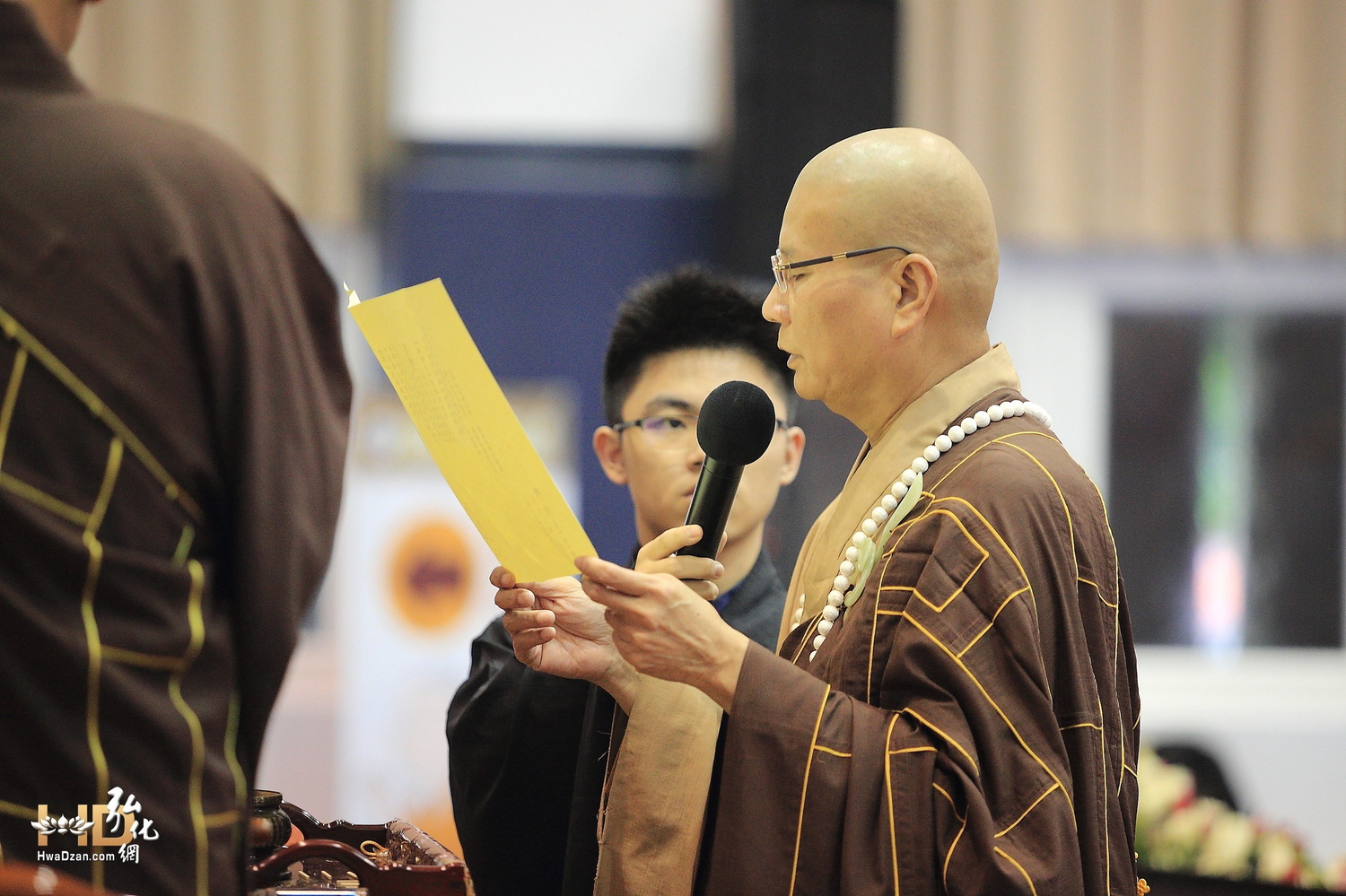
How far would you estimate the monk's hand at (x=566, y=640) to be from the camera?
1379 mm

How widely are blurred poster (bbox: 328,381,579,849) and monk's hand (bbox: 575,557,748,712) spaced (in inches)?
80.8

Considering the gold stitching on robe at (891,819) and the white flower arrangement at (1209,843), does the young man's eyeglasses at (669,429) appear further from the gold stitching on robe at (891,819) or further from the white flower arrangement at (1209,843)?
the white flower arrangement at (1209,843)

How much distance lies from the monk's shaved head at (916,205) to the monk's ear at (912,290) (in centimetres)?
1

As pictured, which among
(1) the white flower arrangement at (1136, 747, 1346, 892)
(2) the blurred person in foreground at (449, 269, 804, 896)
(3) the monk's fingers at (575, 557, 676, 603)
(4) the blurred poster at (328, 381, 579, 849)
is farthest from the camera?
(4) the blurred poster at (328, 381, 579, 849)

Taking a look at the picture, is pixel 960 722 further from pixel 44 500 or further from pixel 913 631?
pixel 44 500

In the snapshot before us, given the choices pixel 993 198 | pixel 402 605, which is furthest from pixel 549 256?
pixel 993 198

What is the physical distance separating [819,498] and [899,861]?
7.73 ft

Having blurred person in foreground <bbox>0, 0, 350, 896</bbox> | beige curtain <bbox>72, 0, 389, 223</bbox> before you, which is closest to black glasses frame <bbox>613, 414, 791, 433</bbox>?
blurred person in foreground <bbox>0, 0, 350, 896</bbox>

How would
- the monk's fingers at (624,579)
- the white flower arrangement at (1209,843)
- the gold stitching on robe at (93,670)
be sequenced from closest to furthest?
the gold stitching on robe at (93,670)
the monk's fingers at (624,579)
the white flower arrangement at (1209,843)

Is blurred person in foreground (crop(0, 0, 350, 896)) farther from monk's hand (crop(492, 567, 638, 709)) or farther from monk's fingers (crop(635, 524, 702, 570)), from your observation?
monk's hand (crop(492, 567, 638, 709))

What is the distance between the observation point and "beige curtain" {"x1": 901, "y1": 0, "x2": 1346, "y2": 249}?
360cm

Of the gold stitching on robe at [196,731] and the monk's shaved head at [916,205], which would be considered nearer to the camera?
the gold stitching on robe at [196,731]

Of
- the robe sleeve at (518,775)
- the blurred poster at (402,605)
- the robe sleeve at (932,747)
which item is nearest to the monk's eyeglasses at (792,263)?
the robe sleeve at (932,747)

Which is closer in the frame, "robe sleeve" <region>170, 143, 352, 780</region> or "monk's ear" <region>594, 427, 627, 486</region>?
"robe sleeve" <region>170, 143, 352, 780</region>
